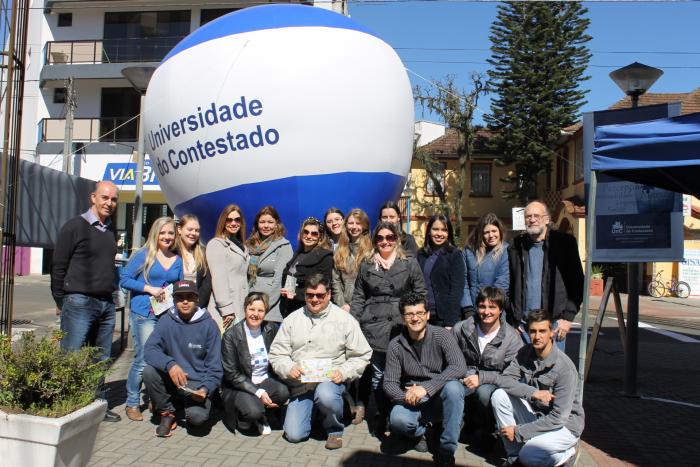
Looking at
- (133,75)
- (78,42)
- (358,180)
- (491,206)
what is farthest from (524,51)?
(358,180)

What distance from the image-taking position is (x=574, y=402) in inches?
160

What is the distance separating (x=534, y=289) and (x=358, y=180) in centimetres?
172

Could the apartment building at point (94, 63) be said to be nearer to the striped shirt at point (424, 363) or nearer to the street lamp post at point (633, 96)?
the street lamp post at point (633, 96)

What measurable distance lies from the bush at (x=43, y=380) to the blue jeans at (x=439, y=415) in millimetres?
1997

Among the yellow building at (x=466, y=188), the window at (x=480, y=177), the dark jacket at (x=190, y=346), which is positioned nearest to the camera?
the dark jacket at (x=190, y=346)

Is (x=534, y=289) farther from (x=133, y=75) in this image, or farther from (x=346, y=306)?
(x=133, y=75)

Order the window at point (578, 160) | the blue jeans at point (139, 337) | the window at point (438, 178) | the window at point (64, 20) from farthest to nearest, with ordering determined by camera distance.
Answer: the window at point (438, 178) < the window at point (578, 160) < the window at point (64, 20) < the blue jeans at point (139, 337)

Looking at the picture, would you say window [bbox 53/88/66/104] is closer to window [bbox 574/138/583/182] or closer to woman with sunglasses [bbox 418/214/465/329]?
window [bbox 574/138/583/182]

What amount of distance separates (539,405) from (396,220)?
2.07 m

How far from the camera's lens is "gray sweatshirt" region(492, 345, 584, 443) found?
3949mm

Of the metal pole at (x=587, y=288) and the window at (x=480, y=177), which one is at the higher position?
the window at (x=480, y=177)

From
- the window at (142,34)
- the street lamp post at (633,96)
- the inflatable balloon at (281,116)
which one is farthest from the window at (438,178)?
the inflatable balloon at (281,116)

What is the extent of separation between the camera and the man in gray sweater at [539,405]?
12.8ft

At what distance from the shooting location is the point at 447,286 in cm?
506
